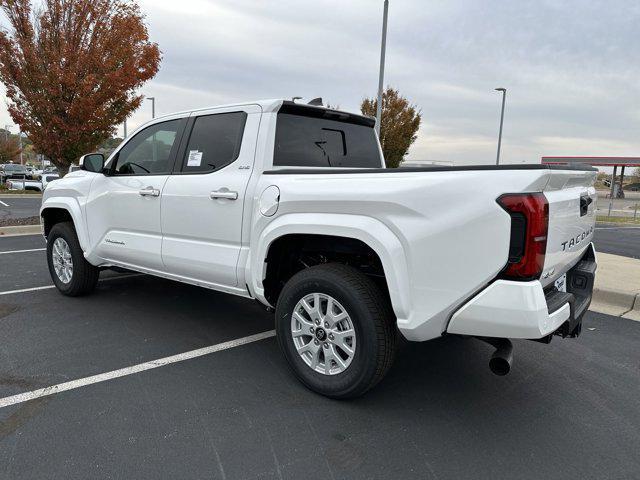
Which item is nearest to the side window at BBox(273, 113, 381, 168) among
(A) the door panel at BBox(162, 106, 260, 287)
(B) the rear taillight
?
(A) the door panel at BBox(162, 106, 260, 287)

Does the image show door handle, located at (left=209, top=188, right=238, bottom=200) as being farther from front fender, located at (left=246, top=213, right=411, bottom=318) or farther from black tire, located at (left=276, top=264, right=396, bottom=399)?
black tire, located at (left=276, top=264, right=396, bottom=399)

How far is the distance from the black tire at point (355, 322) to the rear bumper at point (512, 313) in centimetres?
→ 42

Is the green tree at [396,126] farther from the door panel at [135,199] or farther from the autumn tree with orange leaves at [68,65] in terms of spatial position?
the door panel at [135,199]

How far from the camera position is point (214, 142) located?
387cm

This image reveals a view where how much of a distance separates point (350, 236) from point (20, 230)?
32.7ft

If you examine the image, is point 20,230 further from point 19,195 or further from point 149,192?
point 19,195

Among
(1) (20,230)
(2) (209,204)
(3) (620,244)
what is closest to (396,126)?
(3) (620,244)

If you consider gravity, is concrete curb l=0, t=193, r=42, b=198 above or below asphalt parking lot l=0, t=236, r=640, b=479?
below

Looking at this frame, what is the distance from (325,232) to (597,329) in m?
3.32

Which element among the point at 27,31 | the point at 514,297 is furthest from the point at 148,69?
the point at 514,297

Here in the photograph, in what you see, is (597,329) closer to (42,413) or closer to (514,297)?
(514,297)

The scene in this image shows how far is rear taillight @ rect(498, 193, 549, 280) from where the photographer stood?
2.33 m

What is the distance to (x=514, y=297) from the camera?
93.1 inches

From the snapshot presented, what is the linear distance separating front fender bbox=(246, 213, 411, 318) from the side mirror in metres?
2.33
